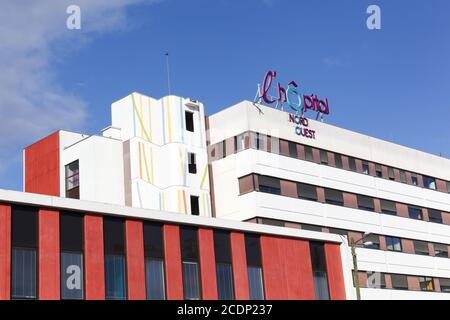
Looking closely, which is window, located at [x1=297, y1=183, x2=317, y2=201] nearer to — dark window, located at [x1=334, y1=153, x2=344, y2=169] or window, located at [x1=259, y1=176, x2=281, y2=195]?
window, located at [x1=259, y1=176, x2=281, y2=195]

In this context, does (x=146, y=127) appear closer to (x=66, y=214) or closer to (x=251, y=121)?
(x=251, y=121)

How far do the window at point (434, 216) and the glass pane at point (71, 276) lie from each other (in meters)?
43.3

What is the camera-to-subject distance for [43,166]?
5388 cm

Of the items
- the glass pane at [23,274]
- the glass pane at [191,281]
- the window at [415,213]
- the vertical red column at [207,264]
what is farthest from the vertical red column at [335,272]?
the window at [415,213]

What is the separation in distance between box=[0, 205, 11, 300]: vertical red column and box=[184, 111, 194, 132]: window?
2781cm

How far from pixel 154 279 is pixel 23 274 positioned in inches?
251

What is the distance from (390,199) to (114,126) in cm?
2444

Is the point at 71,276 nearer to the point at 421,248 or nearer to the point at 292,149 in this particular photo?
the point at 292,149

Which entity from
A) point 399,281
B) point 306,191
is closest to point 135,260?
point 306,191

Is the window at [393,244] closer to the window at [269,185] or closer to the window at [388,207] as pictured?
the window at [388,207]

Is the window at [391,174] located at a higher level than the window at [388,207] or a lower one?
higher

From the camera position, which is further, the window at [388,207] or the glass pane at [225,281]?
the window at [388,207]

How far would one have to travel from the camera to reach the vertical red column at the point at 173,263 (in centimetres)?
3294
